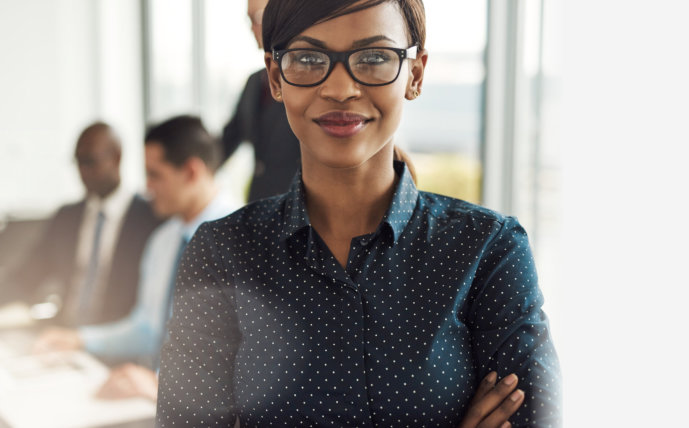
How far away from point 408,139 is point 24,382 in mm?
1532

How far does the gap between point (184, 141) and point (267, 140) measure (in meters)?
0.75

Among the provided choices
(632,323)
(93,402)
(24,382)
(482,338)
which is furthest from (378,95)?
(24,382)

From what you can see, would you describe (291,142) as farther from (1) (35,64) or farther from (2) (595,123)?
(1) (35,64)

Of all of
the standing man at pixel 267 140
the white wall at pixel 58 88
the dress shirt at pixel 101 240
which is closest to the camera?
the standing man at pixel 267 140

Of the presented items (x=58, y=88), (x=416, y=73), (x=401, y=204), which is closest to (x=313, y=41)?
(x=416, y=73)

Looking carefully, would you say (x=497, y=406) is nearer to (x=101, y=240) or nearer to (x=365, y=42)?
(x=365, y=42)

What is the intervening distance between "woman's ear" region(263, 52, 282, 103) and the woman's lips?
0.10m

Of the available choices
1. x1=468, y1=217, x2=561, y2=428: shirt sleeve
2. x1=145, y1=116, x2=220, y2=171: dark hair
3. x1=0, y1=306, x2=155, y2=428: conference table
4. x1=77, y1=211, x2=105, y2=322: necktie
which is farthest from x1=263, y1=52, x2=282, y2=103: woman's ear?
x1=77, y1=211, x2=105, y2=322: necktie

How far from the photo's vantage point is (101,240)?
305 centimetres

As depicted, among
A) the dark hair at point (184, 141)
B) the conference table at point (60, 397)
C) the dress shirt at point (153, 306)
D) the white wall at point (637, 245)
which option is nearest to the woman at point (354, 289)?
the white wall at point (637, 245)

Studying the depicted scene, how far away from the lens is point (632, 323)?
995mm

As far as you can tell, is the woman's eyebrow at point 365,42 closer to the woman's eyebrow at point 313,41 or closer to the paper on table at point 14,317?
the woman's eyebrow at point 313,41

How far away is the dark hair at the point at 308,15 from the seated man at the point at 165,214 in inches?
52.7

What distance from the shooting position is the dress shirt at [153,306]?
2271mm
